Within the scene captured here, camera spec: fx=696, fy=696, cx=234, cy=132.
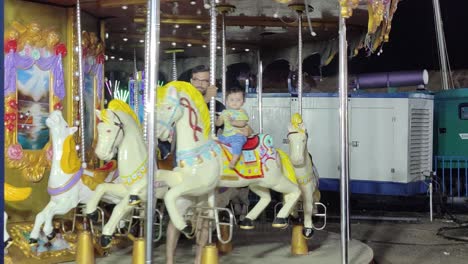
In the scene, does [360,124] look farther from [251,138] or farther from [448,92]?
[251,138]

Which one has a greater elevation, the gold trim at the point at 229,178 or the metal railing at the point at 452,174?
the gold trim at the point at 229,178

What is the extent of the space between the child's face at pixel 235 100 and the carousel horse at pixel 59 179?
1.38m

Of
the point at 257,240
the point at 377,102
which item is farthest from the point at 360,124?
the point at 257,240

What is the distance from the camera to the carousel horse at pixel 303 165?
6.45 meters

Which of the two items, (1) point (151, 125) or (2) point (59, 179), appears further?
(2) point (59, 179)

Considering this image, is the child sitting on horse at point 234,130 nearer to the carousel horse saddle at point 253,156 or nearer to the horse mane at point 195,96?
the carousel horse saddle at point 253,156

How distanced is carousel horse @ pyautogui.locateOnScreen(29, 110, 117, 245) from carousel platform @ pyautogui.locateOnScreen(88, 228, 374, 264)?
33.6 inches

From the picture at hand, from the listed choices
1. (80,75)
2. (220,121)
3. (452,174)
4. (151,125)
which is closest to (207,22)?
(80,75)

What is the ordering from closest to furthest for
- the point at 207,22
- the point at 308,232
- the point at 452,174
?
the point at 308,232
the point at 207,22
the point at 452,174

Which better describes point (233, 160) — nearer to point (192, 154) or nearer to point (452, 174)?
point (192, 154)

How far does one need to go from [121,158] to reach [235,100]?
1.32 m

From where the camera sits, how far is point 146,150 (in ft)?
17.8

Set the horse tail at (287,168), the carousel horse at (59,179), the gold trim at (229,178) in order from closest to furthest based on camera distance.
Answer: the carousel horse at (59,179)
the gold trim at (229,178)
the horse tail at (287,168)

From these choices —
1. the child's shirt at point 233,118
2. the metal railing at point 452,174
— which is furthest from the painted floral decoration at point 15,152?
the metal railing at point 452,174
